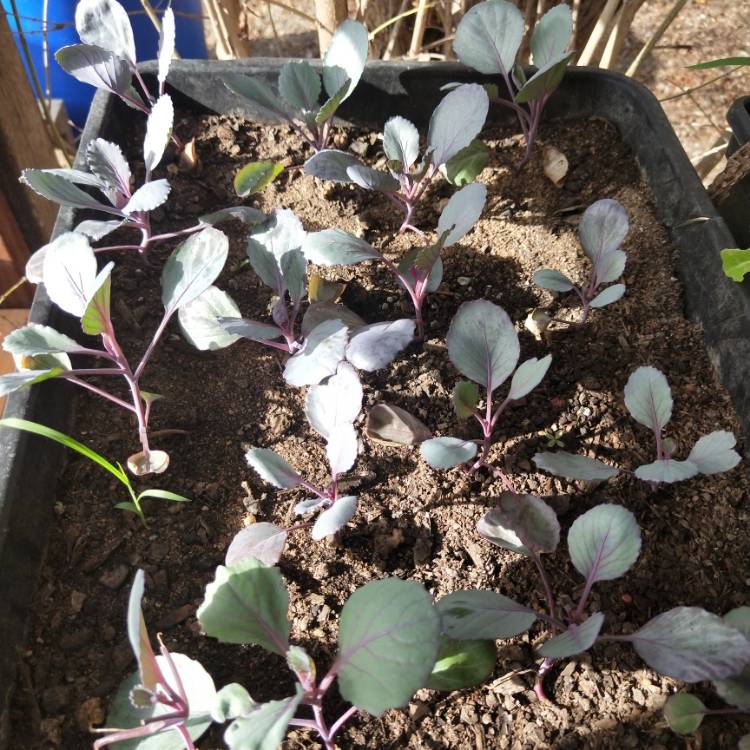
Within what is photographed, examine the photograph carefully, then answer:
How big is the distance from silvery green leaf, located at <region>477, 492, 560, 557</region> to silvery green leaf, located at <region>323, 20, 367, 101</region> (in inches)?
22.1

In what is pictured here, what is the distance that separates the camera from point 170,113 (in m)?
0.88

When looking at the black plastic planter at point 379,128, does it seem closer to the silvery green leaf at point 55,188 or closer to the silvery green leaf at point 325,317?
the silvery green leaf at point 55,188

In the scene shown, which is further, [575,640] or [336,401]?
[336,401]

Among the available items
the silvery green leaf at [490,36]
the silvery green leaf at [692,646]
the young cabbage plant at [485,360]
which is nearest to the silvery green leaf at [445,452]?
the young cabbage plant at [485,360]

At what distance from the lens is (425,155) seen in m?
0.92

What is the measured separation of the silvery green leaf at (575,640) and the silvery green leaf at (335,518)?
0.69ft

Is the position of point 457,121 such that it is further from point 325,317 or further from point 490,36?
point 325,317

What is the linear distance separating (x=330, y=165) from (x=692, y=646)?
0.65 metres

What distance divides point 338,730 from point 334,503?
21cm

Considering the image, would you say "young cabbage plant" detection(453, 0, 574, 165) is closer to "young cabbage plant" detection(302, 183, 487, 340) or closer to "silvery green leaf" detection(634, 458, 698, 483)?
"young cabbage plant" detection(302, 183, 487, 340)

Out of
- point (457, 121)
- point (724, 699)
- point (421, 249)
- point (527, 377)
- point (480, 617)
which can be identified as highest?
point (457, 121)

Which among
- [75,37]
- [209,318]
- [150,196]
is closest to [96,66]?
[150,196]

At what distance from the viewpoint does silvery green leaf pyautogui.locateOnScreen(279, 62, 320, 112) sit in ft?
3.21

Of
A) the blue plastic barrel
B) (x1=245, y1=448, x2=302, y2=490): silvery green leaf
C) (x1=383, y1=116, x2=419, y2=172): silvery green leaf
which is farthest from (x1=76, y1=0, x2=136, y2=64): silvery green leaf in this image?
the blue plastic barrel
